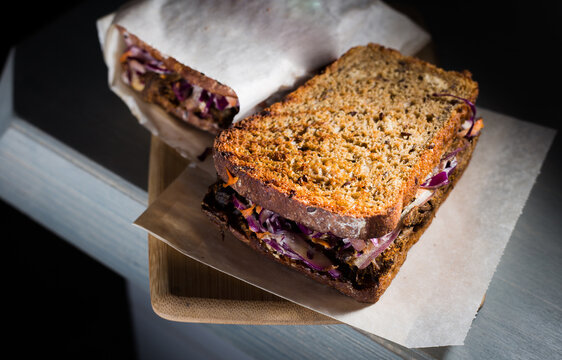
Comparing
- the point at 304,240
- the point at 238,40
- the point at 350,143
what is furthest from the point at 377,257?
the point at 238,40

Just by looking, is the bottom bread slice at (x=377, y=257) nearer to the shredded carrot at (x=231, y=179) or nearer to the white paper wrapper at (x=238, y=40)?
the shredded carrot at (x=231, y=179)

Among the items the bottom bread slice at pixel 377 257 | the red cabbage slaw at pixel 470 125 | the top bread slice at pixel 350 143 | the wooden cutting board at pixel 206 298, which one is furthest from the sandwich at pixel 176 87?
the red cabbage slaw at pixel 470 125

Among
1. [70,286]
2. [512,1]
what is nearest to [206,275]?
[70,286]

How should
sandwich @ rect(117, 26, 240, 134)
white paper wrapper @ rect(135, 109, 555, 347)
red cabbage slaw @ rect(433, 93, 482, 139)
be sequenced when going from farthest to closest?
sandwich @ rect(117, 26, 240, 134) < red cabbage slaw @ rect(433, 93, 482, 139) < white paper wrapper @ rect(135, 109, 555, 347)

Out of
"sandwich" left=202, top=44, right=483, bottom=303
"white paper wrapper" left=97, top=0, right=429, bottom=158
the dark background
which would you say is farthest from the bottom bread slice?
the dark background

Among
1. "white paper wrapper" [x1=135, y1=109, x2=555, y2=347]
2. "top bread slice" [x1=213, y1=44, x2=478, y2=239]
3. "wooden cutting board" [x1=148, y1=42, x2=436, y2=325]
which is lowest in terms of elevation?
"wooden cutting board" [x1=148, y1=42, x2=436, y2=325]

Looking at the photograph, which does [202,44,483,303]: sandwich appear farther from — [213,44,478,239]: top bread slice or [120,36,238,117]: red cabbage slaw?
[120,36,238,117]: red cabbage slaw

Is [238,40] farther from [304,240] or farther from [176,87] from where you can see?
[304,240]

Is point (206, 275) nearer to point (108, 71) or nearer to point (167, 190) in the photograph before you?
point (167, 190)
